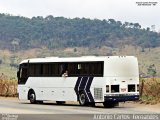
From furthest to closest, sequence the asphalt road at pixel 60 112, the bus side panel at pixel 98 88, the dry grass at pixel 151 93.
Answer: the dry grass at pixel 151 93 < the bus side panel at pixel 98 88 < the asphalt road at pixel 60 112

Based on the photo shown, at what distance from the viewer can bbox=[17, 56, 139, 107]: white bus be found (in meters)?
29.6

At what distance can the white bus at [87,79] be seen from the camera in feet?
97.2

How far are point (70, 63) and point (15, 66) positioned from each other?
136 m

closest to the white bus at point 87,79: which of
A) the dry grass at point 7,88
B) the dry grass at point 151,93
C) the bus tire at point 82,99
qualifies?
the bus tire at point 82,99

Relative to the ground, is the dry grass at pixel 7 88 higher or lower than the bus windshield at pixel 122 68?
lower

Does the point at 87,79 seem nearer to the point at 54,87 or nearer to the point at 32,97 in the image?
the point at 54,87

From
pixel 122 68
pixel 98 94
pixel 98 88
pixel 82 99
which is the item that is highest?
pixel 122 68

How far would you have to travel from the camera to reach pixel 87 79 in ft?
100

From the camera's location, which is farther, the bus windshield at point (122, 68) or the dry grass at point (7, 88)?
the dry grass at point (7, 88)

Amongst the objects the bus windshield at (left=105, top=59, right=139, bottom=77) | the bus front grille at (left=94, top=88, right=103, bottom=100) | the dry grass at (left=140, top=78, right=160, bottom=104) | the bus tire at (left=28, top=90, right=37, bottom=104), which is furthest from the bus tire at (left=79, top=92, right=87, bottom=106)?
the bus tire at (left=28, top=90, right=37, bottom=104)

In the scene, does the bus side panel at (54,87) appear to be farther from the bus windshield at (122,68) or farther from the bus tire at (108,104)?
the bus windshield at (122,68)

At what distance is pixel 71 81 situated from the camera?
31750mm

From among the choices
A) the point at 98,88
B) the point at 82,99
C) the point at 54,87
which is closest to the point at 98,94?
the point at 98,88

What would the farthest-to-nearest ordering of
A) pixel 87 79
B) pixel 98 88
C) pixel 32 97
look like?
pixel 32 97 → pixel 87 79 → pixel 98 88
